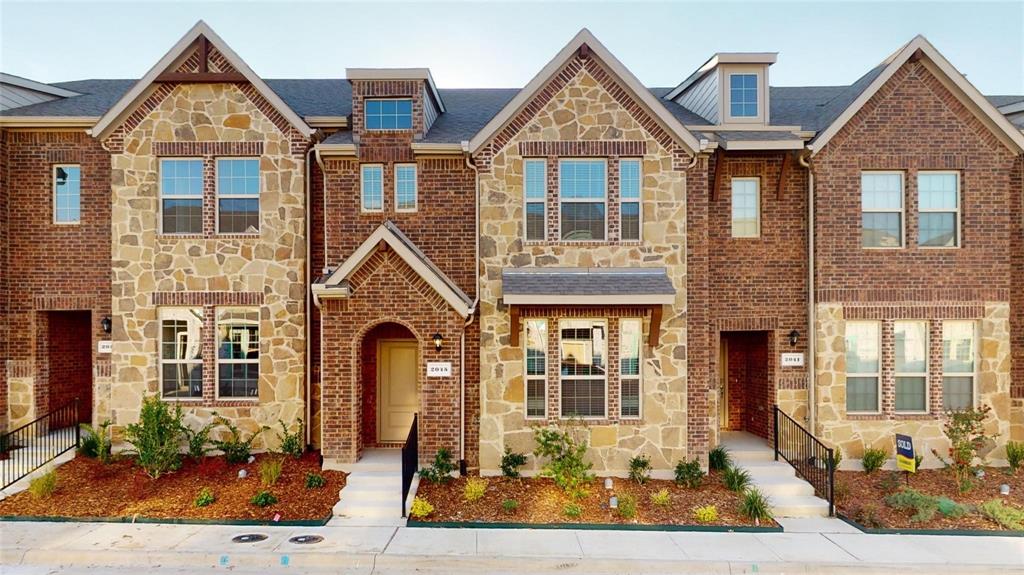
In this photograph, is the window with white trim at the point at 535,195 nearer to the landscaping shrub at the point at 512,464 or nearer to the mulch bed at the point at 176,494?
the landscaping shrub at the point at 512,464

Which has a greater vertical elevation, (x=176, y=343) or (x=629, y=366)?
(x=176, y=343)

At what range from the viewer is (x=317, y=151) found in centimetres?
1120

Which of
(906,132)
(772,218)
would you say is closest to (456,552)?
(772,218)

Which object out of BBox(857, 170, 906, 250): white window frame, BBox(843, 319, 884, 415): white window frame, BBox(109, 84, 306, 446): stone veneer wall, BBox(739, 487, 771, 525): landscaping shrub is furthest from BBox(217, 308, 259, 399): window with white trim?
BBox(857, 170, 906, 250): white window frame

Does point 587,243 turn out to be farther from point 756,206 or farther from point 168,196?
point 168,196

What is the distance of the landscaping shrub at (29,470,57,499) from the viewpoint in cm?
942

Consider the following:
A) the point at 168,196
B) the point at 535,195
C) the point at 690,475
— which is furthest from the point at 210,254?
the point at 690,475

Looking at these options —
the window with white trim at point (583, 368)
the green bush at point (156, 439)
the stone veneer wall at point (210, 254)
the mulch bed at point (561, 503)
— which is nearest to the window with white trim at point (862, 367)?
the mulch bed at point (561, 503)

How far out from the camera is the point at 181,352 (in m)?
11.5

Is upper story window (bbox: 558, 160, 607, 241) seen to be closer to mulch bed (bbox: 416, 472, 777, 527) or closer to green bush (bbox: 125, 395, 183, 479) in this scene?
mulch bed (bbox: 416, 472, 777, 527)

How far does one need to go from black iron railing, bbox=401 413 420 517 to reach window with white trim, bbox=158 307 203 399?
4.83 m

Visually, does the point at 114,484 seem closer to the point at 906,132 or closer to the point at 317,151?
the point at 317,151

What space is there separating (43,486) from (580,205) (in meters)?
10.7

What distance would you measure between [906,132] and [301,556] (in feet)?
44.8
